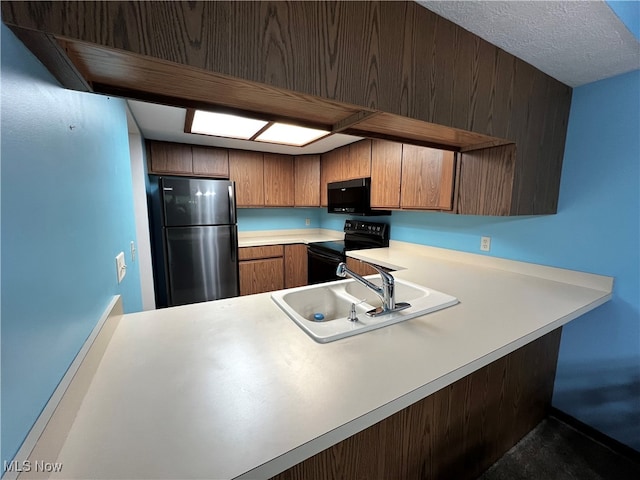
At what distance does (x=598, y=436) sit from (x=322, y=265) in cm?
239

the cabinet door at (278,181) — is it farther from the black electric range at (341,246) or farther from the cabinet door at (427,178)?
the cabinet door at (427,178)

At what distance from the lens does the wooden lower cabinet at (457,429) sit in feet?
2.94

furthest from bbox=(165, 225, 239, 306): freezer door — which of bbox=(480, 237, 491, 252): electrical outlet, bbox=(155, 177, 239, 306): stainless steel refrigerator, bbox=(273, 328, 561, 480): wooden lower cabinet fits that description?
bbox=(480, 237, 491, 252): electrical outlet

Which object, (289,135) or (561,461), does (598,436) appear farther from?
(289,135)

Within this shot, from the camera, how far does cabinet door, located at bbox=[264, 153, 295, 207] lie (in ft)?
11.3

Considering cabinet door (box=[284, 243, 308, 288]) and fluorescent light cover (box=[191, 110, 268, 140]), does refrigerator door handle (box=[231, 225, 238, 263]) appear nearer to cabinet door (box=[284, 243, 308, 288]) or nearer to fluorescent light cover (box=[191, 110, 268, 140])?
cabinet door (box=[284, 243, 308, 288])

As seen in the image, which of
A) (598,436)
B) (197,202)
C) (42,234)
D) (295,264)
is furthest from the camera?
(295,264)

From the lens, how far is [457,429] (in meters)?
1.19

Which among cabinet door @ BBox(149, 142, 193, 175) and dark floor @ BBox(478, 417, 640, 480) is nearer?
dark floor @ BBox(478, 417, 640, 480)

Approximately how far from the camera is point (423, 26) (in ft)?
2.95

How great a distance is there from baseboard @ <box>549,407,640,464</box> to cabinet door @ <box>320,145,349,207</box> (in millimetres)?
2713

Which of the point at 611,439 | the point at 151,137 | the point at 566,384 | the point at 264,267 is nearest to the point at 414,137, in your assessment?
the point at 566,384

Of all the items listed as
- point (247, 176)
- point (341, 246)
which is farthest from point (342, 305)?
point (247, 176)

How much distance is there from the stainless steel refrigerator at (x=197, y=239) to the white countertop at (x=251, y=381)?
1687mm
